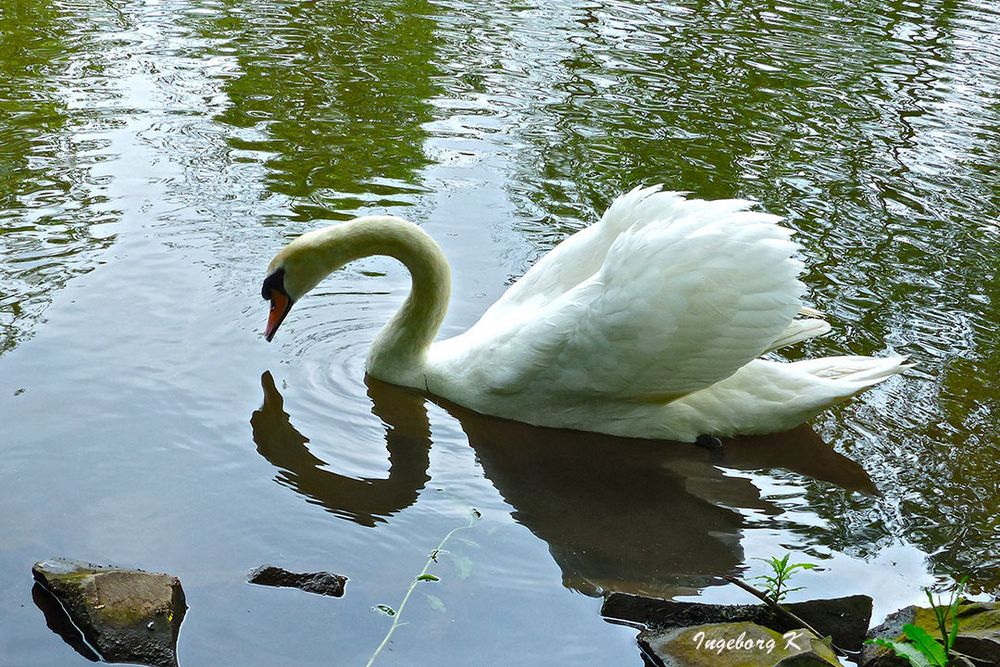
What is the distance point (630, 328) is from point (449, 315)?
83.7 inches

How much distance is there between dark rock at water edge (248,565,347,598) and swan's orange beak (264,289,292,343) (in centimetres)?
238

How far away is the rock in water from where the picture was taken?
466cm

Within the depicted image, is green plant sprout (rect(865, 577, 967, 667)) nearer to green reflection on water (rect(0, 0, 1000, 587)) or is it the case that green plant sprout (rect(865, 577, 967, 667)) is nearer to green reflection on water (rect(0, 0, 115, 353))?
green reflection on water (rect(0, 0, 1000, 587))

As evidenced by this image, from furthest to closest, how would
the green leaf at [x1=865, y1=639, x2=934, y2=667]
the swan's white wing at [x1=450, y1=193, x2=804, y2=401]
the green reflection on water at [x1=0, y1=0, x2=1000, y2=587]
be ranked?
1. the green reflection on water at [x1=0, y1=0, x2=1000, y2=587]
2. the swan's white wing at [x1=450, y1=193, x2=804, y2=401]
3. the green leaf at [x1=865, y1=639, x2=934, y2=667]

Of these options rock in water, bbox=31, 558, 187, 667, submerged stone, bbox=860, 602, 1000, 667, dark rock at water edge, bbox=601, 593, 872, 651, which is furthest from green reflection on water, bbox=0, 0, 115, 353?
submerged stone, bbox=860, 602, 1000, 667

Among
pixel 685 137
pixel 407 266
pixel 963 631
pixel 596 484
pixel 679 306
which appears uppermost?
pixel 679 306

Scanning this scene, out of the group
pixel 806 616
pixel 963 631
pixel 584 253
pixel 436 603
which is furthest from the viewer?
pixel 584 253

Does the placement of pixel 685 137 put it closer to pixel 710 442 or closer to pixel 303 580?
pixel 710 442

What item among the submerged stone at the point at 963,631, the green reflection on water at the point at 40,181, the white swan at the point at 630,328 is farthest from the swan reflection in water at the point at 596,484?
the green reflection on water at the point at 40,181

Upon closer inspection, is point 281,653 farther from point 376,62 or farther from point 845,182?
point 376,62

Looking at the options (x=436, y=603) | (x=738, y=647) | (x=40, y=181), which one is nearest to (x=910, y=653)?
(x=738, y=647)

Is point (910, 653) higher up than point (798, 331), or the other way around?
→ point (910, 653)

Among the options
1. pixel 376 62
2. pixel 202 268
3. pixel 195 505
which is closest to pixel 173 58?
pixel 376 62

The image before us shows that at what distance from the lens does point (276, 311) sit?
738 cm
